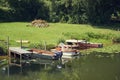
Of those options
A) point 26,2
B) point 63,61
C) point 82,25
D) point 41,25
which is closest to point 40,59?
point 63,61

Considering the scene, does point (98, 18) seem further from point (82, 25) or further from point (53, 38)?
point (53, 38)

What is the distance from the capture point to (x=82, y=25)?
78.2 m

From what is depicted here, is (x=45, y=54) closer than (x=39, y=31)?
Yes

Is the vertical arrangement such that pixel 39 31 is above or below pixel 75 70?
above

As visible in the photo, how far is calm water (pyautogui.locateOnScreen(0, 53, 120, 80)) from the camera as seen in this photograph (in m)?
42.7

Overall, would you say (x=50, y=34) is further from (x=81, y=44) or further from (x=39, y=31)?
(x=81, y=44)

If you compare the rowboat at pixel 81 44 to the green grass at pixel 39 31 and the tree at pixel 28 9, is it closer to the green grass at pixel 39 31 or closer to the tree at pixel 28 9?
the green grass at pixel 39 31

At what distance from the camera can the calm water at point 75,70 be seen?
140ft

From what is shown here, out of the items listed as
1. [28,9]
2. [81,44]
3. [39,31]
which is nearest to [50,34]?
[39,31]

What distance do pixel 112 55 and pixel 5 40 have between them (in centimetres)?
1587

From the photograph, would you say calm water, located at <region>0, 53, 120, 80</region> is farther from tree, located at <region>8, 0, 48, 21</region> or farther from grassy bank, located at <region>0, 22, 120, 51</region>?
tree, located at <region>8, 0, 48, 21</region>

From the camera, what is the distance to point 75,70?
46344mm

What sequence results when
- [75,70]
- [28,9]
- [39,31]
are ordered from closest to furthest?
1. [75,70]
2. [39,31]
3. [28,9]

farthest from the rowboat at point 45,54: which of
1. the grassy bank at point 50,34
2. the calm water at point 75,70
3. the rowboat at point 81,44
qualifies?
the rowboat at point 81,44
